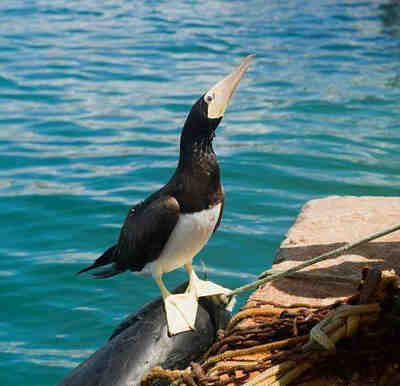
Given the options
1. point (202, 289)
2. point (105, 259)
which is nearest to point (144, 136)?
point (105, 259)

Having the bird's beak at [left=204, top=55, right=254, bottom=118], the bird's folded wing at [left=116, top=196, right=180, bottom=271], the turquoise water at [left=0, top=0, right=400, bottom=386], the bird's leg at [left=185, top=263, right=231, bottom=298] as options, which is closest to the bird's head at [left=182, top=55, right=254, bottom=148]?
the bird's beak at [left=204, top=55, right=254, bottom=118]

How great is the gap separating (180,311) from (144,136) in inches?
199

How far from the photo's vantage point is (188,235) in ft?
10.3

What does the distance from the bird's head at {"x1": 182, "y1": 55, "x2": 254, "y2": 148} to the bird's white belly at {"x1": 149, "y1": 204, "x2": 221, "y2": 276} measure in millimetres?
309

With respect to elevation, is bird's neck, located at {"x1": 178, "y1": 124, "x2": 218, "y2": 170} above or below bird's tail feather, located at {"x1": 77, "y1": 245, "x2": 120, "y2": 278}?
above

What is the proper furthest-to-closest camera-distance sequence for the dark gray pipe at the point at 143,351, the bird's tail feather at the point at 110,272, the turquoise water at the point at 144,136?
1. the turquoise water at the point at 144,136
2. the bird's tail feather at the point at 110,272
3. the dark gray pipe at the point at 143,351

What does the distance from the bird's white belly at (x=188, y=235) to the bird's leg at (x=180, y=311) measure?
0.49 feet

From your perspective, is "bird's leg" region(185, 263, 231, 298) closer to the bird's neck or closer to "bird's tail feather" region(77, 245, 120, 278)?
"bird's tail feather" region(77, 245, 120, 278)

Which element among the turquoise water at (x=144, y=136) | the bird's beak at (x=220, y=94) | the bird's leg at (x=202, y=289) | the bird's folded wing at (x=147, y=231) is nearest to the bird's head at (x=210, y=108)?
the bird's beak at (x=220, y=94)

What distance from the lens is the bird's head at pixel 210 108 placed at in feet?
10.2

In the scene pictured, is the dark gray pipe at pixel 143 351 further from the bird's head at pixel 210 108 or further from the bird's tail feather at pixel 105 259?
the bird's head at pixel 210 108

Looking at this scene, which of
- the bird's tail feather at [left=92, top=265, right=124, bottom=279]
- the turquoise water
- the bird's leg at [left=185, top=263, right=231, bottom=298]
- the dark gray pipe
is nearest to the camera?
the dark gray pipe

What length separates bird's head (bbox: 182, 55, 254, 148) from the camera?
10.2 feet

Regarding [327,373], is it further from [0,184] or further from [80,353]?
[0,184]
